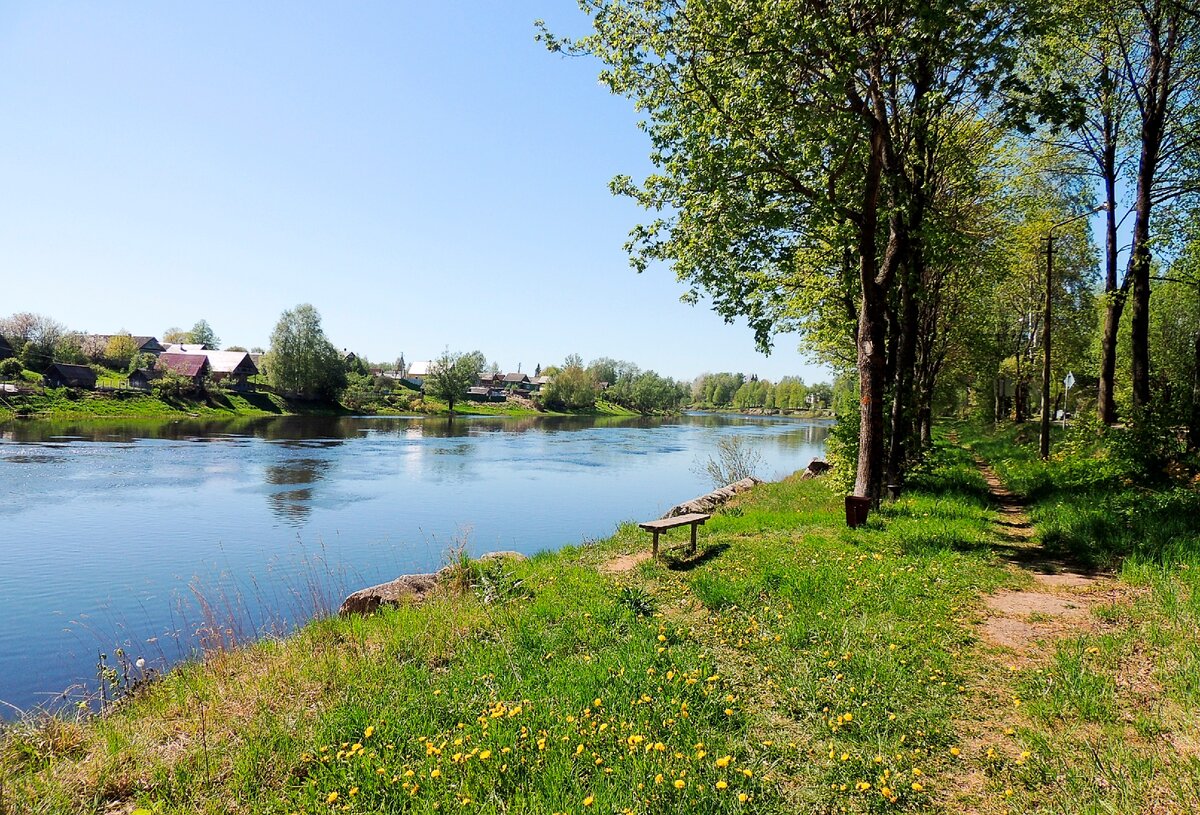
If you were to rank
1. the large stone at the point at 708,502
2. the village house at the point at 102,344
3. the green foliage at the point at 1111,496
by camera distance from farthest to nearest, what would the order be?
the village house at the point at 102,344, the large stone at the point at 708,502, the green foliage at the point at 1111,496

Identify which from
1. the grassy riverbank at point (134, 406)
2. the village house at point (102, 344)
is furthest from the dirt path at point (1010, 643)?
the village house at point (102, 344)

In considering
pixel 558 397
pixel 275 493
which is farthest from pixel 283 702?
pixel 558 397

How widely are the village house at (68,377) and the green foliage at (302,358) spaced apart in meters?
17.6

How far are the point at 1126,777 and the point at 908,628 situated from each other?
242 centimetres

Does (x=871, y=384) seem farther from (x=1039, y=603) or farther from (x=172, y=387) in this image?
(x=172, y=387)

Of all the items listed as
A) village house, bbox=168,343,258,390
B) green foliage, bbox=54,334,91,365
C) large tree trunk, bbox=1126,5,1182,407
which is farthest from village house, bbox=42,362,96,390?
large tree trunk, bbox=1126,5,1182,407

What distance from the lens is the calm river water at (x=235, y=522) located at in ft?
35.3

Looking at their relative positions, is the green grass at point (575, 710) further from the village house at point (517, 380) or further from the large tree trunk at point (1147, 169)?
the village house at point (517, 380)

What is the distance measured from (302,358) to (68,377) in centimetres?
2206

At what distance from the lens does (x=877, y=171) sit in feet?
35.1

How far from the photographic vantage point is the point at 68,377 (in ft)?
200

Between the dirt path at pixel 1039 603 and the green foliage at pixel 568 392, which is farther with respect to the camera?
the green foliage at pixel 568 392

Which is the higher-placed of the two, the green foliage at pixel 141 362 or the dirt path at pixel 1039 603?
the green foliage at pixel 141 362

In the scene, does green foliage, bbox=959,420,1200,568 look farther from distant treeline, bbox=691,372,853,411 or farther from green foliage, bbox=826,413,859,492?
distant treeline, bbox=691,372,853,411
